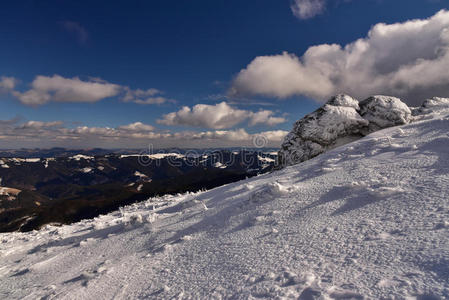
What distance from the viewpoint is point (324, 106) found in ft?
88.9

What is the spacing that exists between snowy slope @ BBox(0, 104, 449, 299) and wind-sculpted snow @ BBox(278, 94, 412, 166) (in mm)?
10561

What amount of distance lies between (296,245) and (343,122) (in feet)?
73.4

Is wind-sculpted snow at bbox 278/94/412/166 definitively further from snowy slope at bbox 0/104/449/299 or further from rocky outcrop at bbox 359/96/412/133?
snowy slope at bbox 0/104/449/299

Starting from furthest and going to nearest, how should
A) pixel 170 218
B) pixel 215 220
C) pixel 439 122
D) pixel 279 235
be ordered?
pixel 439 122 < pixel 170 218 < pixel 215 220 < pixel 279 235

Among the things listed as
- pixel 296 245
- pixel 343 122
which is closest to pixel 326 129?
pixel 343 122

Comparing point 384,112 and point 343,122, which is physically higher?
point 384,112

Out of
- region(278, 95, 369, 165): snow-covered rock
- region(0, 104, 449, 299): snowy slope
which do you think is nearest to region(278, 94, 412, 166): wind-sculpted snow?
region(278, 95, 369, 165): snow-covered rock

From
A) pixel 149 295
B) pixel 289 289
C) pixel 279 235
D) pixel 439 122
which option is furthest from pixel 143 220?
pixel 439 122

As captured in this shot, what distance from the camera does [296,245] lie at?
736 cm

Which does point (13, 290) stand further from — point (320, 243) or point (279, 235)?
point (320, 243)

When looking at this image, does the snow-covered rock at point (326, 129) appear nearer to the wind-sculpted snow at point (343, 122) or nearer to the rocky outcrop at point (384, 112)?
the wind-sculpted snow at point (343, 122)

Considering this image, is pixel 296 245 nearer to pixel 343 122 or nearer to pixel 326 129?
pixel 326 129

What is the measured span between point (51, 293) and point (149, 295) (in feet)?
16.6

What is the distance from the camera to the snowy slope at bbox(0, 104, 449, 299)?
554 centimetres
